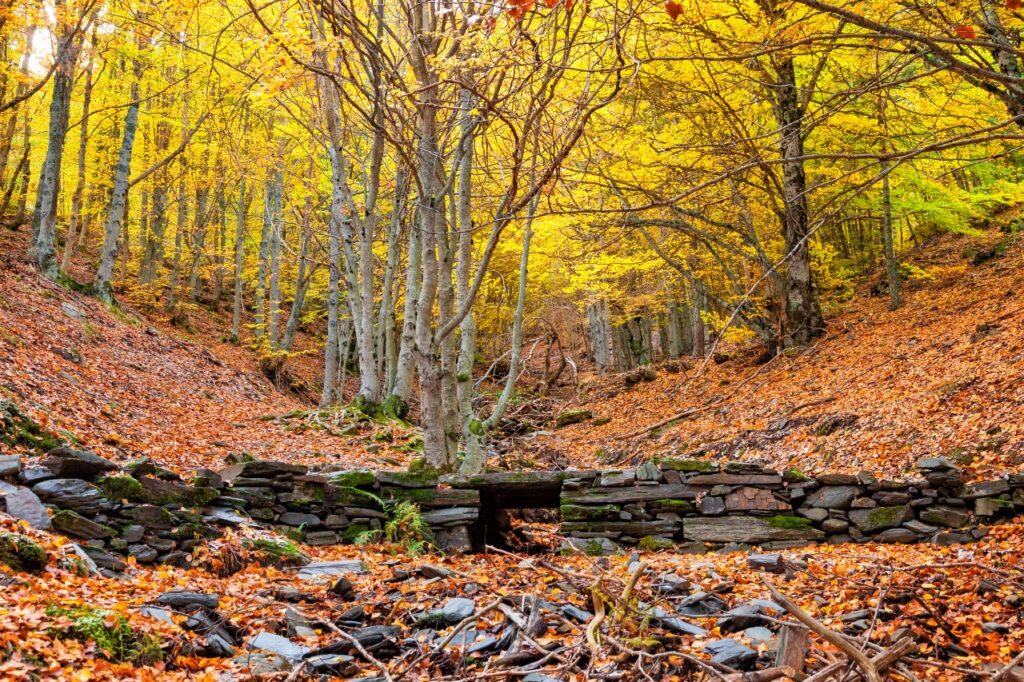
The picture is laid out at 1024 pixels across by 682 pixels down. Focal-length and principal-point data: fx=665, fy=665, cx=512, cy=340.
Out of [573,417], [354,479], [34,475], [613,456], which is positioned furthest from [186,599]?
[573,417]

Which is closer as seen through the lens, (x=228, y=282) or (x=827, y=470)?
(x=827, y=470)

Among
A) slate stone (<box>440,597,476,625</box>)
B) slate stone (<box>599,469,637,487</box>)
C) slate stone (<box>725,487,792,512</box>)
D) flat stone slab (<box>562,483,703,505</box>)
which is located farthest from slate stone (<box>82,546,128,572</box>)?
slate stone (<box>725,487,792,512</box>)

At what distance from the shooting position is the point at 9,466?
520 centimetres

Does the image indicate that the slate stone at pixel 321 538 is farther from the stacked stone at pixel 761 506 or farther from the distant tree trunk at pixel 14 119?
the distant tree trunk at pixel 14 119

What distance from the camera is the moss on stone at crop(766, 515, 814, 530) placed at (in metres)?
7.04

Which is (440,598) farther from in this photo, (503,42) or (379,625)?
(503,42)

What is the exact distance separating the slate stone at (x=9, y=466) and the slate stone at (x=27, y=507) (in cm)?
22

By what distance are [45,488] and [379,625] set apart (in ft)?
9.92

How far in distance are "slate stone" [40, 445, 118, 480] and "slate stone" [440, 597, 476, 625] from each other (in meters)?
3.33

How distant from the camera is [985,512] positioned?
643cm

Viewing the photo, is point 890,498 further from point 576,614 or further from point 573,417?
point 573,417

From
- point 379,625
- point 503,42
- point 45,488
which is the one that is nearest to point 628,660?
point 379,625

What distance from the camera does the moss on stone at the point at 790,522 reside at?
7035mm

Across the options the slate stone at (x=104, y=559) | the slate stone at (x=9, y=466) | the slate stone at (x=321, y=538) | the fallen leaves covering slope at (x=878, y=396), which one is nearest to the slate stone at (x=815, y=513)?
the fallen leaves covering slope at (x=878, y=396)
